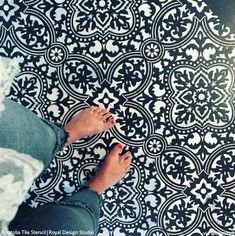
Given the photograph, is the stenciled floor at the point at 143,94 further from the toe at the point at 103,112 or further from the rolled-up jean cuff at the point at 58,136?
the rolled-up jean cuff at the point at 58,136

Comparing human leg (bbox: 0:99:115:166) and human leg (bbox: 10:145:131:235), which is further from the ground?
human leg (bbox: 0:99:115:166)

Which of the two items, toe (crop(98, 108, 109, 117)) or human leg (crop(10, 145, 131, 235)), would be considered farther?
toe (crop(98, 108, 109, 117))

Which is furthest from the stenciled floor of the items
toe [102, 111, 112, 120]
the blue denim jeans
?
the blue denim jeans

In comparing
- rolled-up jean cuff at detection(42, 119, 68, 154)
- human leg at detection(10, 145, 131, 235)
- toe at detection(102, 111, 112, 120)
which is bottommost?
human leg at detection(10, 145, 131, 235)

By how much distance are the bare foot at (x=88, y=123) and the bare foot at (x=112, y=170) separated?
0.07 meters

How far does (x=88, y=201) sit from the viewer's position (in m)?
0.99

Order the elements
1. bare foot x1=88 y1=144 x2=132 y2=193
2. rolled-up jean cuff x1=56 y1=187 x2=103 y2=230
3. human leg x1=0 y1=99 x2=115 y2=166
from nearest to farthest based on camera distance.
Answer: human leg x1=0 y1=99 x2=115 y2=166
rolled-up jean cuff x1=56 y1=187 x2=103 y2=230
bare foot x1=88 y1=144 x2=132 y2=193

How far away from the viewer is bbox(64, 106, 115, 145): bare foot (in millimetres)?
1048

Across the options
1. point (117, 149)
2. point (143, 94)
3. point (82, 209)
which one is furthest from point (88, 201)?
point (143, 94)

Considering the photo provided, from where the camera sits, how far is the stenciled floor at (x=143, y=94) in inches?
41.7

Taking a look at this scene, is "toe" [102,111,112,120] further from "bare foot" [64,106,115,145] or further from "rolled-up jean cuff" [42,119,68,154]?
"rolled-up jean cuff" [42,119,68,154]

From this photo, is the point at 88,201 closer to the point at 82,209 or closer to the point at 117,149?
the point at 82,209

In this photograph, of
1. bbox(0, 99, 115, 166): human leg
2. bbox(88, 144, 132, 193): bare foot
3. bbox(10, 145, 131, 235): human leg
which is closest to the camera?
bbox(0, 99, 115, 166): human leg

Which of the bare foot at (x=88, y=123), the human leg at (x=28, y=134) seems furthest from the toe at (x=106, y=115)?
the human leg at (x=28, y=134)
